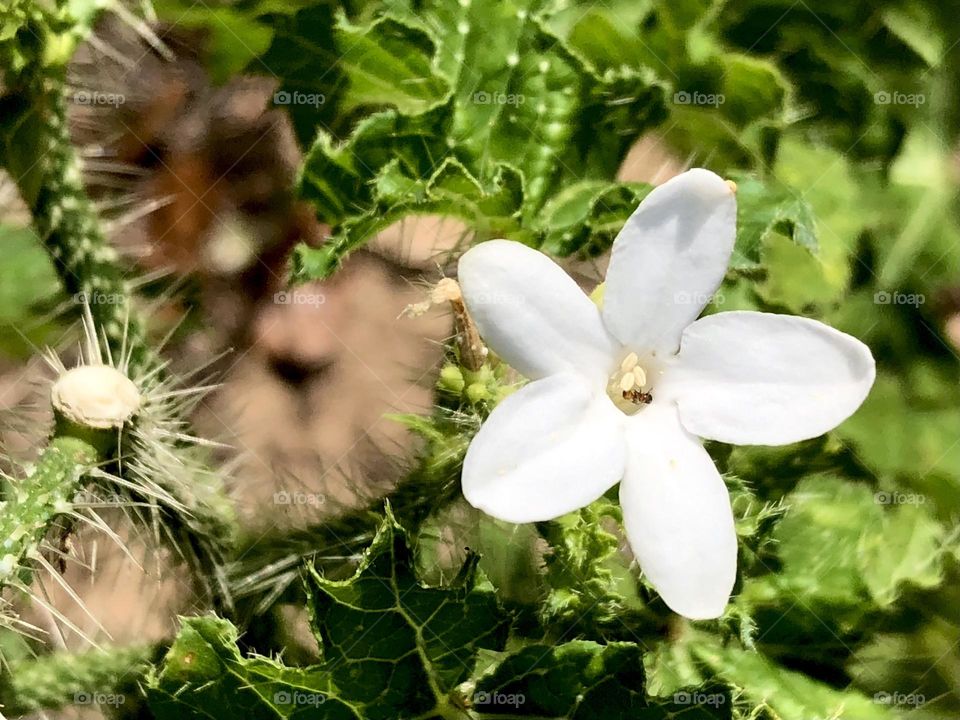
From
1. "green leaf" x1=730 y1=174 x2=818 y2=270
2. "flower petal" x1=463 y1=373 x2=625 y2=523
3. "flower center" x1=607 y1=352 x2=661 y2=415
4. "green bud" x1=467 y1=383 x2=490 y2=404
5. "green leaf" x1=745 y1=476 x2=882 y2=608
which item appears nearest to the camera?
"flower petal" x1=463 y1=373 x2=625 y2=523

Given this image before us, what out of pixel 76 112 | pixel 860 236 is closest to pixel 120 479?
pixel 76 112

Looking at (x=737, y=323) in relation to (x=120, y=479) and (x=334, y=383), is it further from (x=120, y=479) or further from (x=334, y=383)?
(x=334, y=383)

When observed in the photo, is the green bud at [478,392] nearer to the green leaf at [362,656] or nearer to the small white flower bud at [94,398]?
the green leaf at [362,656]

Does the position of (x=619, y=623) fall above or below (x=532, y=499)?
below

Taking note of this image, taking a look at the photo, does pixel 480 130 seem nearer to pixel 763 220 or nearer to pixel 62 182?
pixel 763 220

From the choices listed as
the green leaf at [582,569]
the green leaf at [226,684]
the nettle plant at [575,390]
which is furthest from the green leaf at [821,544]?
the green leaf at [226,684]

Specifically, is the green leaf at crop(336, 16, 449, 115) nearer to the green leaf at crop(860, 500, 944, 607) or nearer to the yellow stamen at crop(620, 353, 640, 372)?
the yellow stamen at crop(620, 353, 640, 372)

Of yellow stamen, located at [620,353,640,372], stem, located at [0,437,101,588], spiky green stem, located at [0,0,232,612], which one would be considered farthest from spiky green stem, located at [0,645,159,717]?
yellow stamen, located at [620,353,640,372]
